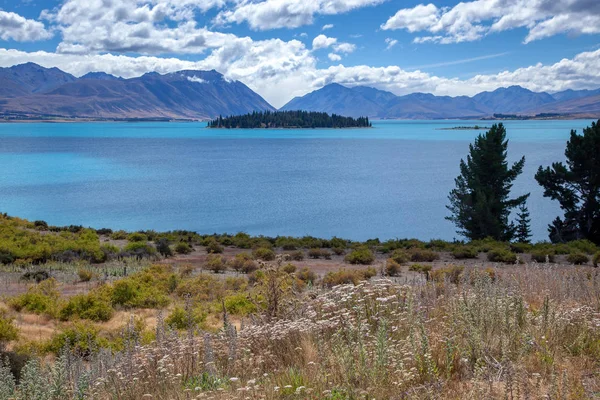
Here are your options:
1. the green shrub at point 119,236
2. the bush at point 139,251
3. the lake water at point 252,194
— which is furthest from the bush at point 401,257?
the green shrub at point 119,236

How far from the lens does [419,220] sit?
4453 centimetres

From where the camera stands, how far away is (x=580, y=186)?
3275cm

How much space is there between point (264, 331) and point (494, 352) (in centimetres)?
241

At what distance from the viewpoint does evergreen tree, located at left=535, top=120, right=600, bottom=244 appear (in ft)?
105

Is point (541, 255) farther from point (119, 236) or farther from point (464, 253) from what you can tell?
point (119, 236)

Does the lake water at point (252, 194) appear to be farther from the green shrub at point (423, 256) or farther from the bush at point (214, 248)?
the green shrub at point (423, 256)

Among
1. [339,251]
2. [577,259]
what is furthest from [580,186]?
[339,251]

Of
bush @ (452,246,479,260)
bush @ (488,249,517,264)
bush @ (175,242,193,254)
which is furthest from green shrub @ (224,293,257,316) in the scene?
bush @ (452,246,479,260)

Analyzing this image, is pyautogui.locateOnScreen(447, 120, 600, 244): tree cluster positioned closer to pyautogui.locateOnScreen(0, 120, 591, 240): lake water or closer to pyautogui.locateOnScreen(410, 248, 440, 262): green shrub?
pyautogui.locateOnScreen(0, 120, 591, 240): lake water

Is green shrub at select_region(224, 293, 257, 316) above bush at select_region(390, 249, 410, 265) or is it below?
above

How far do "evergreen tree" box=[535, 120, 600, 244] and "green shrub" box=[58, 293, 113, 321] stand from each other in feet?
97.0

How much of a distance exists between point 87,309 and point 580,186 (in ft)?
103

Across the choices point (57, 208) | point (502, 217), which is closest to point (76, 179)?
point (57, 208)

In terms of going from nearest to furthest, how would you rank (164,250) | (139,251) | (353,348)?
(353,348) < (139,251) < (164,250)
